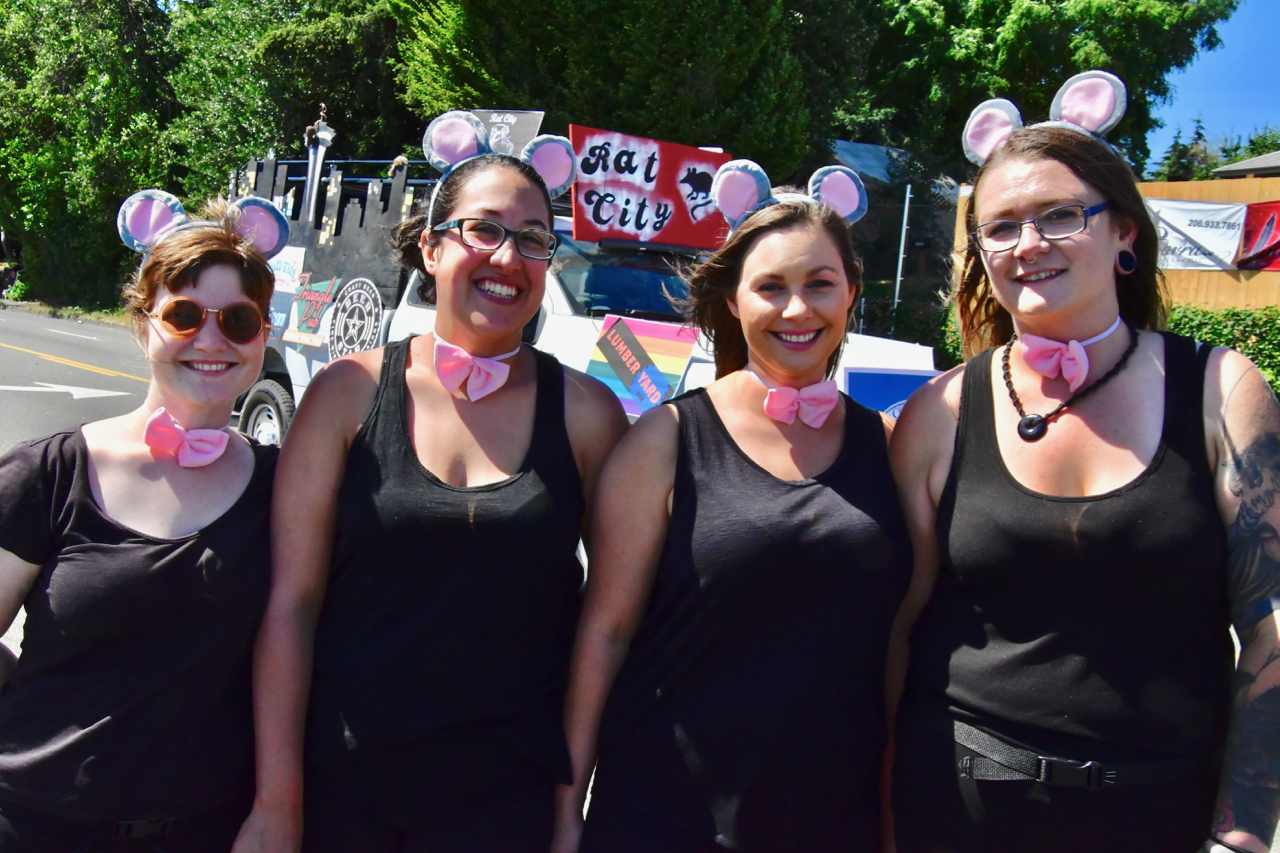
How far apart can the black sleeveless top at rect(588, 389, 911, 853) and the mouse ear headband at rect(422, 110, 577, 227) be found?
89cm

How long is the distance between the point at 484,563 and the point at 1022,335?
1.21 meters

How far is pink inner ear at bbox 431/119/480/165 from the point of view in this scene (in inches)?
87.4

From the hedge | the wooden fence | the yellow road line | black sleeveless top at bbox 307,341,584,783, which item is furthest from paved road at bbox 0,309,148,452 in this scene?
the wooden fence

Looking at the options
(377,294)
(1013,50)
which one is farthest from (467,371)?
(1013,50)

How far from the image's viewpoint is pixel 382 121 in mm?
20781

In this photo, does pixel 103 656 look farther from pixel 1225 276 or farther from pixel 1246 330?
pixel 1225 276

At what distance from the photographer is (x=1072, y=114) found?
2.05 metres

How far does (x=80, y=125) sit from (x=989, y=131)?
100ft

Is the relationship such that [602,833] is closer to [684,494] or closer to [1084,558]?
[684,494]

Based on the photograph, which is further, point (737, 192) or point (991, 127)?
point (737, 192)

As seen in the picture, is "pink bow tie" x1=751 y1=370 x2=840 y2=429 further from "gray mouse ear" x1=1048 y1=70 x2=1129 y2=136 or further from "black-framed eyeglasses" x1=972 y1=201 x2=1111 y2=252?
"gray mouse ear" x1=1048 y1=70 x2=1129 y2=136

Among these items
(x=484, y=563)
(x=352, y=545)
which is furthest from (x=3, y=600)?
(x=484, y=563)

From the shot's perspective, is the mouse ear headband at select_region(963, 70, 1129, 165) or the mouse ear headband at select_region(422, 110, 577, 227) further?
the mouse ear headband at select_region(422, 110, 577, 227)

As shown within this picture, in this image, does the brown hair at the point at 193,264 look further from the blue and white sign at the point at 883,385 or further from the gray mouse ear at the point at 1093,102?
the blue and white sign at the point at 883,385
